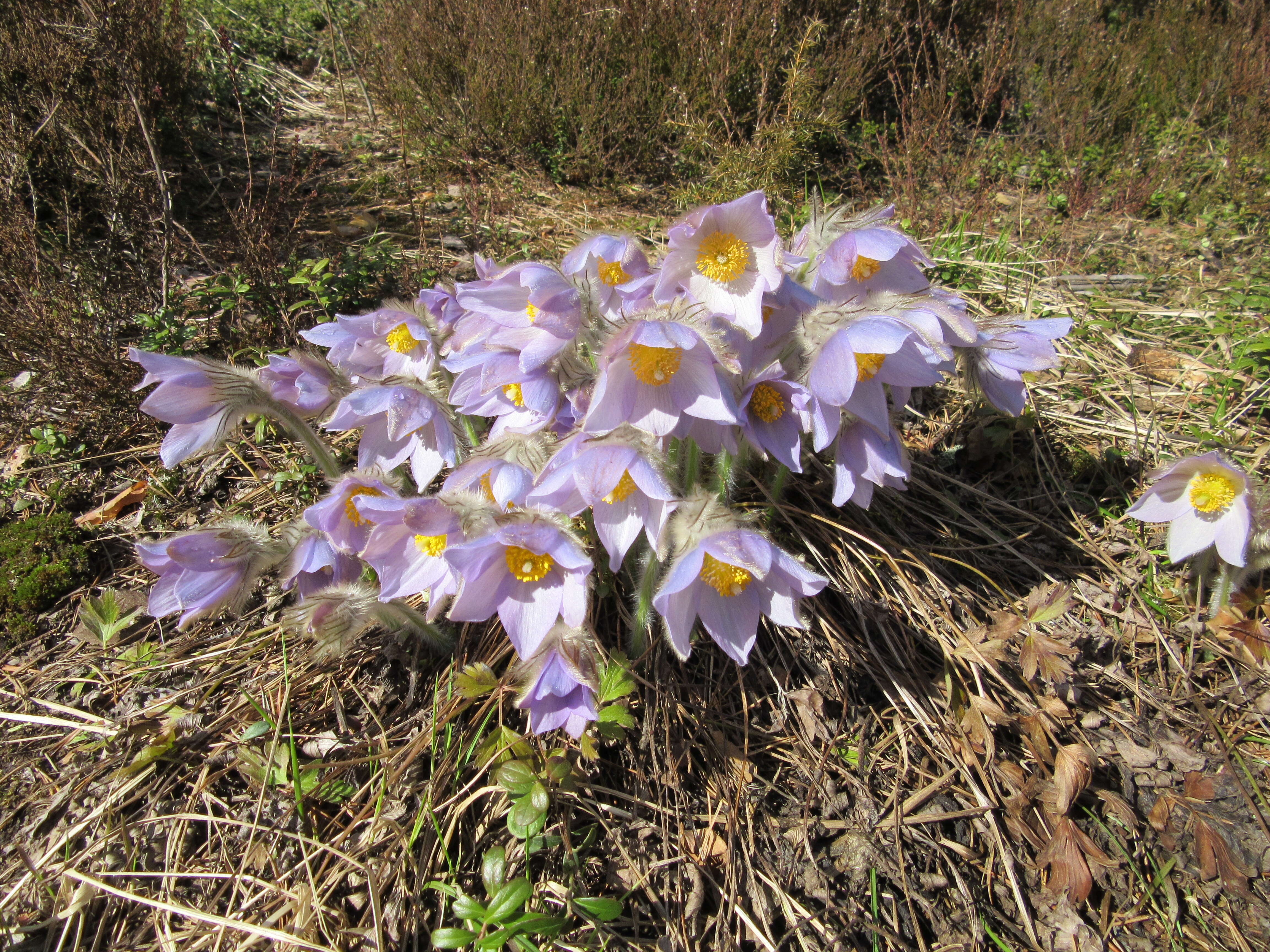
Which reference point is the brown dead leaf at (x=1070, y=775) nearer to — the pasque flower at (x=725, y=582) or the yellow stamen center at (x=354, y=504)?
the pasque flower at (x=725, y=582)

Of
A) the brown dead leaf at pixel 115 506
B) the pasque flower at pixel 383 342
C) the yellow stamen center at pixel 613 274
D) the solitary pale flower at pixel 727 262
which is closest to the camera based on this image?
the solitary pale flower at pixel 727 262

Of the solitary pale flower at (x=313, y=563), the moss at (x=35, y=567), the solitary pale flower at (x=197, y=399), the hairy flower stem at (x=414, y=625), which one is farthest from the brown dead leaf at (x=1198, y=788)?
the moss at (x=35, y=567)

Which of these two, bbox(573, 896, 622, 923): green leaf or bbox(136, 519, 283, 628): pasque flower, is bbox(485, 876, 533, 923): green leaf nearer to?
bbox(573, 896, 622, 923): green leaf

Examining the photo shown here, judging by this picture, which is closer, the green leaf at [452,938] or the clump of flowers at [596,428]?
the green leaf at [452,938]

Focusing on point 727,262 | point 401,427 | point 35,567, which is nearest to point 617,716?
point 401,427

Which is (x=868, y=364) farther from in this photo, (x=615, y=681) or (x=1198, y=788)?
(x=1198, y=788)

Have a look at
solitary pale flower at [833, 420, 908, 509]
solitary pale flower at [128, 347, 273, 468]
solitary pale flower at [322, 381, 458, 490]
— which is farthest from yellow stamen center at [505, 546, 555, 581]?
solitary pale flower at [128, 347, 273, 468]

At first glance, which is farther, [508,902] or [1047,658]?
[1047,658]

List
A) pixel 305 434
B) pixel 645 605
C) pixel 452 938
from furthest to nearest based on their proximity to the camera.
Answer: pixel 305 434
pixel 645 605
pixel 452 938
